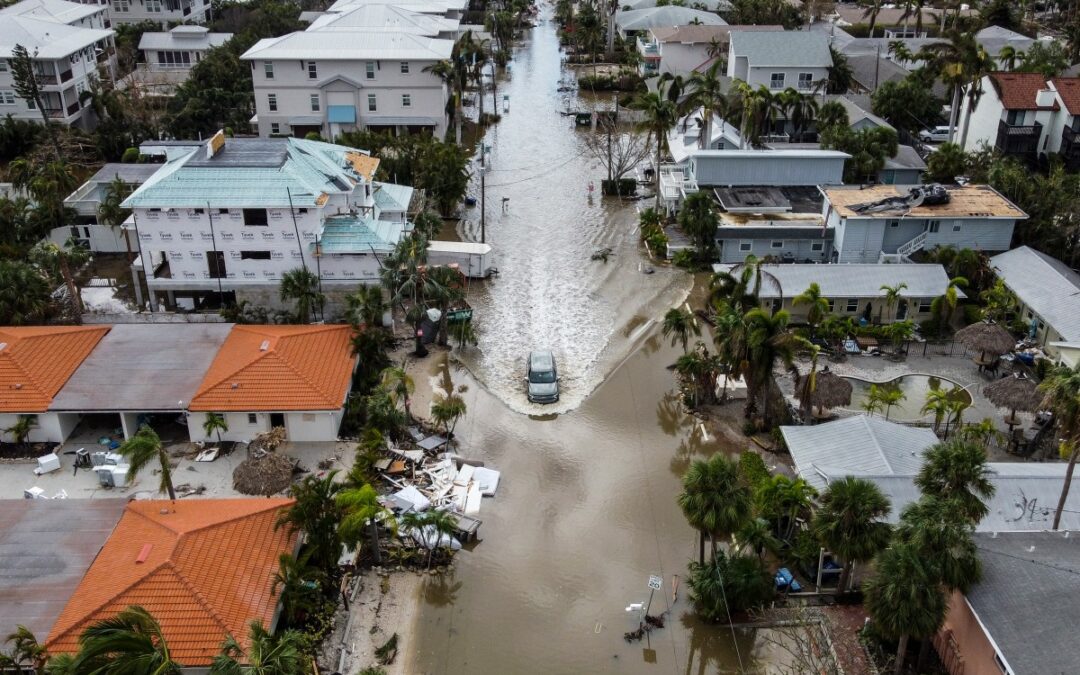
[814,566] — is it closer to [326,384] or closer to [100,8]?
[326,384]

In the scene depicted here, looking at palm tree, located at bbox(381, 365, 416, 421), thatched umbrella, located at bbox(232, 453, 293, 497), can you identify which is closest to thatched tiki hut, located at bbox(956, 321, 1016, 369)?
palm tree, located at bbox(381, 365, 416, 421)

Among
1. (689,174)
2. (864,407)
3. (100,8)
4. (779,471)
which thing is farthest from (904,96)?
(100,8)

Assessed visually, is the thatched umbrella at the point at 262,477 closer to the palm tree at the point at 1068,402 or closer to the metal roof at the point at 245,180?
the metal roof at the point at 245,180

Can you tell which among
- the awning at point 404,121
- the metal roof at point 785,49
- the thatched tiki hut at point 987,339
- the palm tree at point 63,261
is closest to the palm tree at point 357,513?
the palm tree at point 63,261

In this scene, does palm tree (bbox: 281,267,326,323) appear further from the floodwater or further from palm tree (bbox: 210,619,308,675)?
palm tree (bbox: 210,619,308,675)

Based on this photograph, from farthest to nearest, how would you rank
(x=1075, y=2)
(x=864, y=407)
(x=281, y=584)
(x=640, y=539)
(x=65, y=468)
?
1. (x=1075, y=2)
2. (x=864, y=407)
3. (x=65, y=468)
4. (x=640, y=539)
5. (x=281, y=584)

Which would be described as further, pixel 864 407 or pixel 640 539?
pixel 864 407

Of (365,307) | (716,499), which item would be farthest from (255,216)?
(716,499)
